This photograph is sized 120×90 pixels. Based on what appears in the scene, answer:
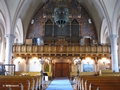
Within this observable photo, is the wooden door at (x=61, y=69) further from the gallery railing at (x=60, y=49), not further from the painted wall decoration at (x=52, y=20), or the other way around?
the gallery railing at (x=60, y=49)

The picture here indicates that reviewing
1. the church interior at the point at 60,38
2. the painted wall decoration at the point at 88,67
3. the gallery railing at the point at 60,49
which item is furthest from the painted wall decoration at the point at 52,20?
the painted wall decoration at the point at 88,67

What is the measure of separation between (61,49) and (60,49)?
112mm

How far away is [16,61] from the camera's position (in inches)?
771

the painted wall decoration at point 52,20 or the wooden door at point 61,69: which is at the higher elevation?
the painted wall decoration at point 52,20

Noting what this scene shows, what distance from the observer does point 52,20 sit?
22719 mm

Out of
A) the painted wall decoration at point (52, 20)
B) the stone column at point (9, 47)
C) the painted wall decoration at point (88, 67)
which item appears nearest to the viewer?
the stone column at point (9, 47)

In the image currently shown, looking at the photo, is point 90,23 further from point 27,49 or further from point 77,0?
point 27,49

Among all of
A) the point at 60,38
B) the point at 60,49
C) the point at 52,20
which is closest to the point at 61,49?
the point at 60,49

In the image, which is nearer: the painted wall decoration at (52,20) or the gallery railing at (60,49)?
the gallery railing at (60,49)

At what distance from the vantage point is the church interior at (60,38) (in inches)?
631

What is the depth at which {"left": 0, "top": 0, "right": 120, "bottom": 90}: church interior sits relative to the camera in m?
16.0

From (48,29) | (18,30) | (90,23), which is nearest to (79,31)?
(90,23)

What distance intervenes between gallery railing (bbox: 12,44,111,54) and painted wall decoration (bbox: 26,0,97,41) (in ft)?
13.2

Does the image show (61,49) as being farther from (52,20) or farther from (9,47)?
(52,20)
